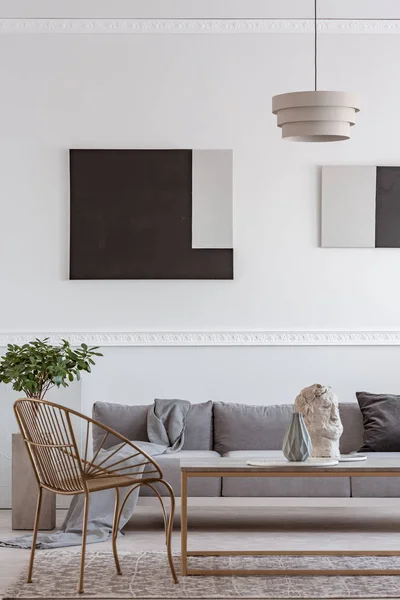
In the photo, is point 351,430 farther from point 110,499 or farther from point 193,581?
point 193,581

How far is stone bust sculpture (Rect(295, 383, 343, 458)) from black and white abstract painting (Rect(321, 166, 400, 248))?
2154 millimetres

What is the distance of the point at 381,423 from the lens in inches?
242

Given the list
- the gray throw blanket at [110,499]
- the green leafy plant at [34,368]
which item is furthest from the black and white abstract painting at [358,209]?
the green leafy plant at [34,368]

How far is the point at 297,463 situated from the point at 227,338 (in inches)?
90.1

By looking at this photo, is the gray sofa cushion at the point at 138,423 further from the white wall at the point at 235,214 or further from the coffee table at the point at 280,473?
the coffee table at the point at 280,473

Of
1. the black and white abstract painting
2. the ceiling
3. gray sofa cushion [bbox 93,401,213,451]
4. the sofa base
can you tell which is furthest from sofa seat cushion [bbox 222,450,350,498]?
the ceiling

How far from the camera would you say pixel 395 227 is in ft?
22.2

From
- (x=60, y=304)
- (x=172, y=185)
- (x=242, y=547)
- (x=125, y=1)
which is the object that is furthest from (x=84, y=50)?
(x=242, y=547)

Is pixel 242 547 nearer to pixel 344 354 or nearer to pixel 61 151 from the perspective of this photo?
pixel 344 354

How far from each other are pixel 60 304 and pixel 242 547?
2.34 metres

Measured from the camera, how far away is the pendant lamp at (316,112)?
436cm

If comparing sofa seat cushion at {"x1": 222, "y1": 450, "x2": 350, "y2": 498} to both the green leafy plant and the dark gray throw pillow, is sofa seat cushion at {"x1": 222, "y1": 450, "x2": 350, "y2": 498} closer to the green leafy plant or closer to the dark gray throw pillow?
the dark gray throw pillow

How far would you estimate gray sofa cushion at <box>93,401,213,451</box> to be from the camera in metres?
6.24

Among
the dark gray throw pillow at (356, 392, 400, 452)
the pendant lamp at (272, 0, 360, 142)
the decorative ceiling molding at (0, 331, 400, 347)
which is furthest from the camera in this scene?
the decorative ceiling molding at (0, 331, 400, 347)
